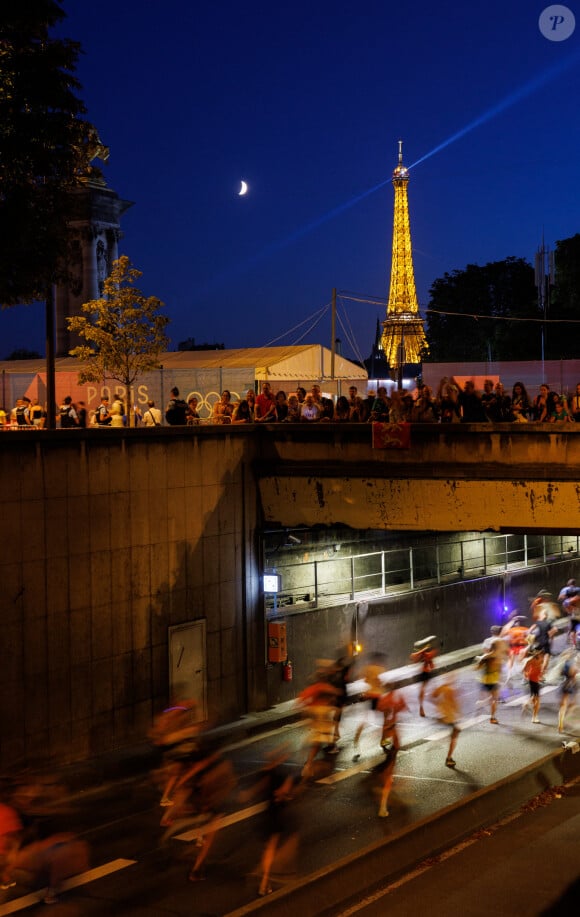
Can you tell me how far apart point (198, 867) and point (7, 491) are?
6432 millimetres

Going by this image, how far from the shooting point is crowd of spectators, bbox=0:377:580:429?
20000 mm

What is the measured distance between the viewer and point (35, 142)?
58.5 ft

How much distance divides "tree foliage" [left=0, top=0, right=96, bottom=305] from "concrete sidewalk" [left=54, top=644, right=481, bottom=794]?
8068mm

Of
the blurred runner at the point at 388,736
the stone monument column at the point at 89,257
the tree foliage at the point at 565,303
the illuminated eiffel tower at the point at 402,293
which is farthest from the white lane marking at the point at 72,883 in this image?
the illuminated eiffel tower at the point at 402,293

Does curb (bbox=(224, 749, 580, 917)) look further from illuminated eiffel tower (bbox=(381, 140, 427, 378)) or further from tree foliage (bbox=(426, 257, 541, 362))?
illuminated eiffel tower (bbox=(381, 140, 427, 378))

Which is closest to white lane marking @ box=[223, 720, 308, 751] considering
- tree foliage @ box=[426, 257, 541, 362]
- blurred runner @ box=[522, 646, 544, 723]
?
blurred runner @ box=[522, 646, 544, 723]

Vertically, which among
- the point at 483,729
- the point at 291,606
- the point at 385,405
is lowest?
the point at 483,729

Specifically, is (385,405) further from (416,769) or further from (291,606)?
(416,769)

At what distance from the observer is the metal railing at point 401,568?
22.8 metres

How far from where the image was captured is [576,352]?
72000mm

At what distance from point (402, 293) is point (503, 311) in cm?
1240

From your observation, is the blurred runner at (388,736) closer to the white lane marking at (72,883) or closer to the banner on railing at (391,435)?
the white lane marking at (72,883)

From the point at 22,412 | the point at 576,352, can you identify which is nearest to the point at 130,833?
the point at 22,412

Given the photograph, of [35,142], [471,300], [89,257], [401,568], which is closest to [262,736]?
[401,568]
